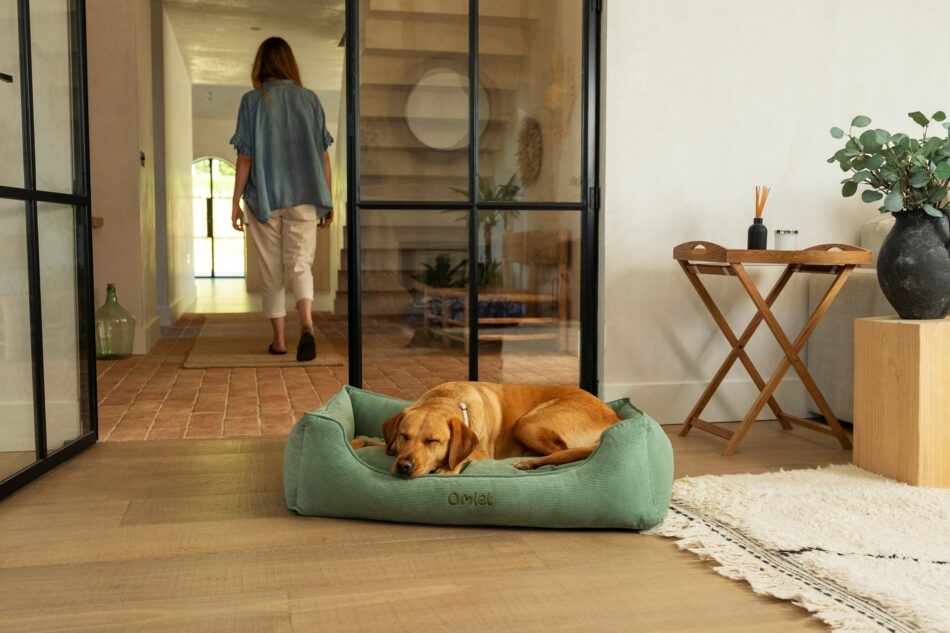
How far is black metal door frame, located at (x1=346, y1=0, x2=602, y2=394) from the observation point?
349cm

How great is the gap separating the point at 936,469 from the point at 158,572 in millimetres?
2211

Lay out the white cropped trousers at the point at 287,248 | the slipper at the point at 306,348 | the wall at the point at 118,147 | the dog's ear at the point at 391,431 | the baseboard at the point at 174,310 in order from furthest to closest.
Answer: the baseboard at the point at 174,310 → the wall at the point at 118,147 → the slipper at the point at 306,348 → the white cropped trousers at the point at 287,248 → the dog's ear at the point at 391,431

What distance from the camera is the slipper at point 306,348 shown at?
218 inches

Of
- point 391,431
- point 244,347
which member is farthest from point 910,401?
point 244,347

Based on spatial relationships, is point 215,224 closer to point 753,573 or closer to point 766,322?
point 766,322

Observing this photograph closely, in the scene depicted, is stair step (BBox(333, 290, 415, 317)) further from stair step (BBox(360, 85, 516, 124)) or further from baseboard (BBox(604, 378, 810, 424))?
baseboard (BBox(604, 378, 810, 424))

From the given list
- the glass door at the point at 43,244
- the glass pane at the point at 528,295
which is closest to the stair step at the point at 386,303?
the glass pane at the point at 528,295

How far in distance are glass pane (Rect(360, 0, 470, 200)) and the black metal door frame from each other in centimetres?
3

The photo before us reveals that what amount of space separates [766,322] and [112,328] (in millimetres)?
3910

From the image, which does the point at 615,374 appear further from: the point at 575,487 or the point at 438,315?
the point at 575,487

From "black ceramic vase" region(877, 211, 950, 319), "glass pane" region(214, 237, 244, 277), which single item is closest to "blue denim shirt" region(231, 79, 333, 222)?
"black ceramic vase" region(877, 211, 950, 319)

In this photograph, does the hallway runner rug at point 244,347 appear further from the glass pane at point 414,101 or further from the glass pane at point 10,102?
the glass pane at point 10,102

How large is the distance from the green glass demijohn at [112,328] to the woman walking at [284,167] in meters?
0.95

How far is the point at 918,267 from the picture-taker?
9.68 ft
